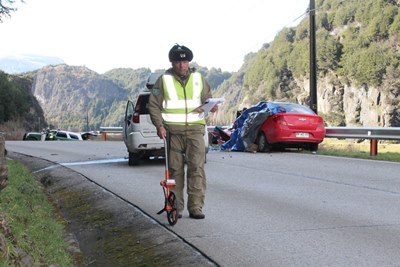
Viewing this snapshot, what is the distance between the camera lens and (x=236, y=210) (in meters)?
7.16

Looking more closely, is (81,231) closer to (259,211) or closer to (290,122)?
(259,211)

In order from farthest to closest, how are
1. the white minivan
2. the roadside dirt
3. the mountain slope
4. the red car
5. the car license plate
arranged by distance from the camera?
the mountain slope
the car license plate
the red car
the white minivan
the roadside dirt

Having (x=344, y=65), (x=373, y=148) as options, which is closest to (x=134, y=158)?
(x=373, y=148)

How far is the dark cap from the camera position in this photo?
241 inches

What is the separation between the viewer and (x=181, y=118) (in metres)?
6.31

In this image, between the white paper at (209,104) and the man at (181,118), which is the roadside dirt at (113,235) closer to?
the man at (181,118)

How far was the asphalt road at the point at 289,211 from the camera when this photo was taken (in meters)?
4.90

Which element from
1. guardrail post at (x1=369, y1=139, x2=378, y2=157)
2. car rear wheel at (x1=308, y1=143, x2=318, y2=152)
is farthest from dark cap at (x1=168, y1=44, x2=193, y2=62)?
car rear wheel at (x1=308, y1=143, x2=318, y2=152)

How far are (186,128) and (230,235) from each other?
1373mm

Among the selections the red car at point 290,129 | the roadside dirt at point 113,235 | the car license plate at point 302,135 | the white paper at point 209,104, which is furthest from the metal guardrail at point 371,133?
the white paper at point 209,104

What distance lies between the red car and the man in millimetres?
10176

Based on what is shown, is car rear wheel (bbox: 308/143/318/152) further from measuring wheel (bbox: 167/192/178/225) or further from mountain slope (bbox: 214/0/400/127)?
mountain slope (bbox: 214/0/400/127)

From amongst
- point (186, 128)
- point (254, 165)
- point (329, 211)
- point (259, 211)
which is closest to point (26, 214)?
point (186, 128)

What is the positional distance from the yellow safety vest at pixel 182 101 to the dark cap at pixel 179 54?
23 centimetres
